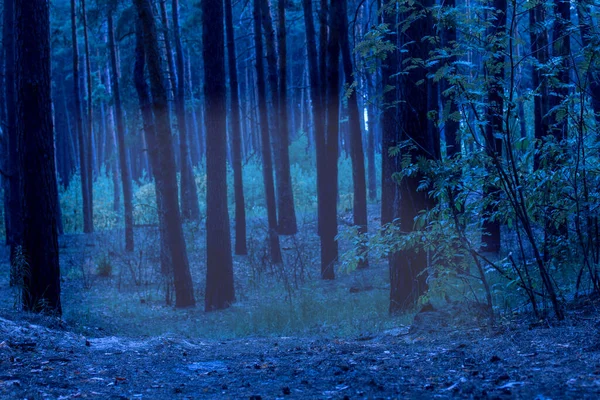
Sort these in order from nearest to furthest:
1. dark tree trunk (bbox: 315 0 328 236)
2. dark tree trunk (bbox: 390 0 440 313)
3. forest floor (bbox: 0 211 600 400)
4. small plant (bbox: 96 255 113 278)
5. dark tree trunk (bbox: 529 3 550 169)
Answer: forest floor (bbox: 0 211 600 400)
dark tree trunk (bbox: 529 3 550 169)
dark tree trunk (bbox: 390 0 440 313)
dark tree trunk (bbox: 315 0 328 236)
small plant (bbox: 96 255 113 278)

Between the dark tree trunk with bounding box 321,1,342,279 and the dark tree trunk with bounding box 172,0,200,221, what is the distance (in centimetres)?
718

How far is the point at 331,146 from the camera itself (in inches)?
586

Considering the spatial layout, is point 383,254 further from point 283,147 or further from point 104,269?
point 283,147

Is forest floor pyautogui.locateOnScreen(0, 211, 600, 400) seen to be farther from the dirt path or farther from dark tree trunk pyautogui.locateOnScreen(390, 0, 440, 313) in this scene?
dark tree trunk pyautogui.locateOnScreen(390, 0, 440, 313)

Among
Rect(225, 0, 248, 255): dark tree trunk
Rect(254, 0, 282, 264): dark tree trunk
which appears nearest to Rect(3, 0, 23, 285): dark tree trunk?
Rect(225, 0, 248, 255): dark tree trunk

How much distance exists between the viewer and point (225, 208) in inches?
494

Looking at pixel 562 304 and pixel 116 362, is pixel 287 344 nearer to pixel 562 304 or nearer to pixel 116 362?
pixel 116 362

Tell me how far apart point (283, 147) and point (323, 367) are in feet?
48.4

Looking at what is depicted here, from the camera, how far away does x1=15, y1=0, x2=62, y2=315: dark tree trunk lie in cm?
908

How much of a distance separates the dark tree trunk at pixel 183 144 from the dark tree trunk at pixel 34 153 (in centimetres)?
1106

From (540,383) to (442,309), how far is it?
350 cm

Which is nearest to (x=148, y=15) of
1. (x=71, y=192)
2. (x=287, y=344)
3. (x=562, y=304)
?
(x=287, y=344)

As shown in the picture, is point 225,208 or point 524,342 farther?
point 225,208

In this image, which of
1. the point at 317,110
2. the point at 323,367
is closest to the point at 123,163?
the point at 317,110
